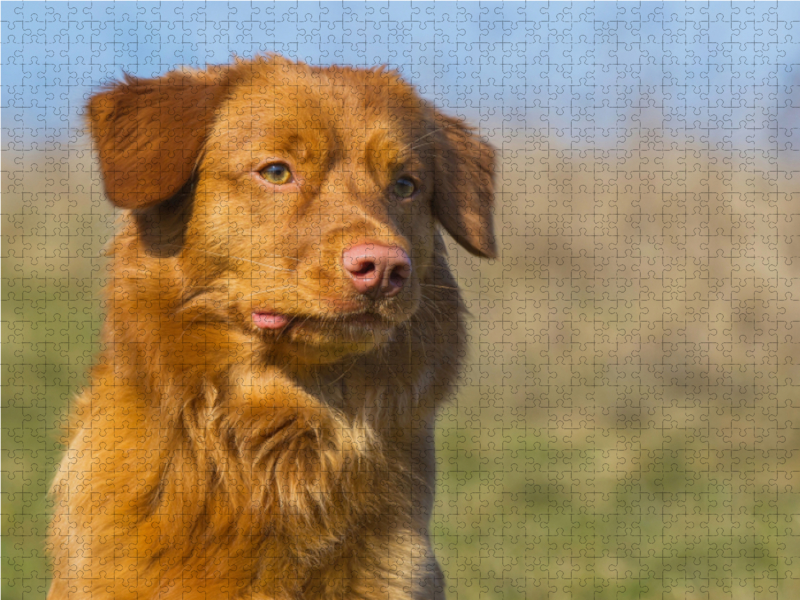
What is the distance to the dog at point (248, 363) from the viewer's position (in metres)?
4.24

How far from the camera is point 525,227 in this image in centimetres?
916

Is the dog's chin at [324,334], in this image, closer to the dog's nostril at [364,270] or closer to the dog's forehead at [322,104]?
the dog's nostril at [364,270]

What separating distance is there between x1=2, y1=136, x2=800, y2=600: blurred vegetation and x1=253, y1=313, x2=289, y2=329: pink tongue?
3.19 metres

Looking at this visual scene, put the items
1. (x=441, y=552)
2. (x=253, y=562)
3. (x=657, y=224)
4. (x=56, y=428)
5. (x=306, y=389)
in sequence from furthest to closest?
(x=657, y=224) < (x=441, y=552) < (x=56, y=428) < (x=306, y=389) < (x=253, y=562)

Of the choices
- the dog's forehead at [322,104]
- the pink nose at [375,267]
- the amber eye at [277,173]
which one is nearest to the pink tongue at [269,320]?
the pink nose at [375,267]

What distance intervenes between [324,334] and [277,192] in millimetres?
684

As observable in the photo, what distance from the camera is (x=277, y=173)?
4.36 metres

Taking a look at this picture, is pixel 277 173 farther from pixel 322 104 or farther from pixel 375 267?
pixel 375 267

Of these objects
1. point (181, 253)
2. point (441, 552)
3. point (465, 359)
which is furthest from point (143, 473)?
point (441, 552)

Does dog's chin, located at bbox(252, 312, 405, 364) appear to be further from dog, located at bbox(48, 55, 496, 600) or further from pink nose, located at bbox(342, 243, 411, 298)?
pink nose, located at bbox(342, 243, 411, 298)

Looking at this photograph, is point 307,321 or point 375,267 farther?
point 307,321

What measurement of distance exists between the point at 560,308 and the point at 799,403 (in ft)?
7.94

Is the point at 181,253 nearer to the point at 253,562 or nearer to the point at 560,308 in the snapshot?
the point at 253,562

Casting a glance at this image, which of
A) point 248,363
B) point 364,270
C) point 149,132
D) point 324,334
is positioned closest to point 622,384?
point 248,363
